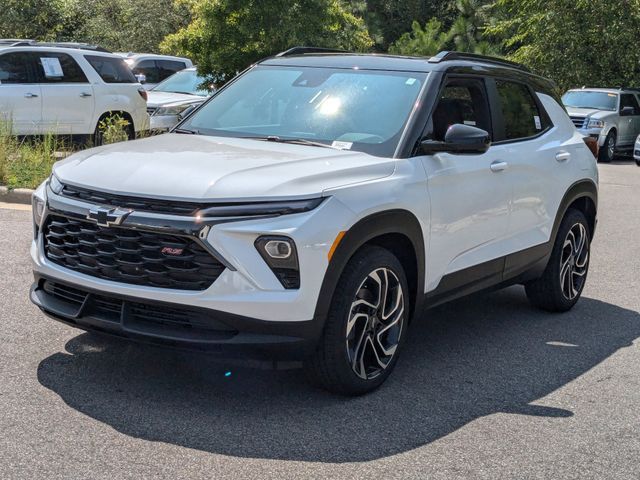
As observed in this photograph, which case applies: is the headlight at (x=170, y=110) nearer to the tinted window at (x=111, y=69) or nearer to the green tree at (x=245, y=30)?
the tinted window at (x=111, y=69)

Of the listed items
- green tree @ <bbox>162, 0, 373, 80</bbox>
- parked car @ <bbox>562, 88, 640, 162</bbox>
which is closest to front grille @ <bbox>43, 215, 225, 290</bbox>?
green tree @ <bbox>162, 0, 373, 80</bbox>

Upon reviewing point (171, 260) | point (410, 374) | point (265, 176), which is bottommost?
point (410, 374)

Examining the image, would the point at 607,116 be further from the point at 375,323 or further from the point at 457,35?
the point at 375,323

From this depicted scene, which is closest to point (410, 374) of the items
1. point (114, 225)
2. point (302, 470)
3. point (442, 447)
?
point (442, 447)

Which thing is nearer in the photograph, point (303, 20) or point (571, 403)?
point (571, 403)

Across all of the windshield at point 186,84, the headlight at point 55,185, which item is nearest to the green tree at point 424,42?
the windshield at point 186,84

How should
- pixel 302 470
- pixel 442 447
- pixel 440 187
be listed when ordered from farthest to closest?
pixel 440 187, pixel 442 447, pixel 302 470

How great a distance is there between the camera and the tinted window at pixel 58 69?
1523 cm

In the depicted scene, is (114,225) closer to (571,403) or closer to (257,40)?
(571,403)

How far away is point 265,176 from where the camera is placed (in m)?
4.65

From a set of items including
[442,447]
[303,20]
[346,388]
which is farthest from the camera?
[303,20]

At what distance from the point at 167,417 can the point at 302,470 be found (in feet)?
2.72

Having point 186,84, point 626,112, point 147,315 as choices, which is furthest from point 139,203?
point 626,112

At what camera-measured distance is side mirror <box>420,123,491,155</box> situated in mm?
5414
